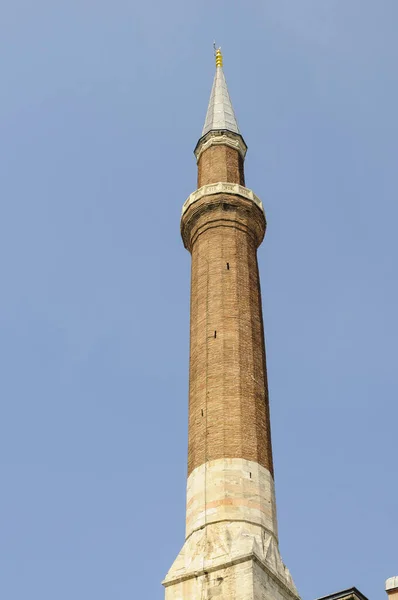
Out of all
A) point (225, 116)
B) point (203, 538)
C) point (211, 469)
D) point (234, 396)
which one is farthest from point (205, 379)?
point (225, 116)

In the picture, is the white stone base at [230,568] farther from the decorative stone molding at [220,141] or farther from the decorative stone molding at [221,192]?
the decorative stone molding at [220,141]

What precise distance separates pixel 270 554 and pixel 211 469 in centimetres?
215

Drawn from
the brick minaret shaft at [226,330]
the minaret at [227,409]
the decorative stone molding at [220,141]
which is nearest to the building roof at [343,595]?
the minaret at [227,409]

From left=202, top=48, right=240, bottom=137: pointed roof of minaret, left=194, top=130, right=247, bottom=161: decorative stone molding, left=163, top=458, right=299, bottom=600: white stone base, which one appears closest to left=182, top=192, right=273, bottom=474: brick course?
left=163, top=458, right=299, bottom=600: white stone base

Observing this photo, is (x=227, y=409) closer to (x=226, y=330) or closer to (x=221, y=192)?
(x=226, y=330)

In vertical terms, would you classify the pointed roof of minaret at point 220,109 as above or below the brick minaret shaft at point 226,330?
above

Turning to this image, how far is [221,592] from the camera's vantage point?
65.9ft

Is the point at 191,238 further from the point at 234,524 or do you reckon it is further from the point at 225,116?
the point at 234,524

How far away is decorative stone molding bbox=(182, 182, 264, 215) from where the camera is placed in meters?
27.7

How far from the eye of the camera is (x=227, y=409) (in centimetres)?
2298

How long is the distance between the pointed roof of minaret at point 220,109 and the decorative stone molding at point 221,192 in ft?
9.25

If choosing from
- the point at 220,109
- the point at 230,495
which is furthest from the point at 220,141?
the point at 230,495

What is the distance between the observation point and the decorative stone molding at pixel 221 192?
27656 mm

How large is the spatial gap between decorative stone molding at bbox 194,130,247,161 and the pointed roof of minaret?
23 cm
